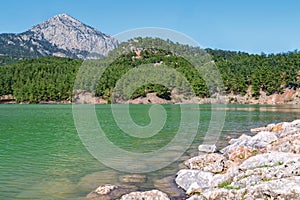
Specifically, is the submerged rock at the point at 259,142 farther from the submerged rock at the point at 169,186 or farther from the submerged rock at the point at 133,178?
the submerged rock at the point at 133,178

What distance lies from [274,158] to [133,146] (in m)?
18.2

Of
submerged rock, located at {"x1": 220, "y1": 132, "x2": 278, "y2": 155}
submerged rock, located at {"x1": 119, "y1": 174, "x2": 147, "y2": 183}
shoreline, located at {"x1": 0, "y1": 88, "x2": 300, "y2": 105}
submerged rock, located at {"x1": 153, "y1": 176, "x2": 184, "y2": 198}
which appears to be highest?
shoreline, located at {"x1": 0, "y1": 88, "x2": 300, "y2": 105}

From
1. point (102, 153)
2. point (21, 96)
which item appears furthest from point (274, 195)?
point (21, 96)

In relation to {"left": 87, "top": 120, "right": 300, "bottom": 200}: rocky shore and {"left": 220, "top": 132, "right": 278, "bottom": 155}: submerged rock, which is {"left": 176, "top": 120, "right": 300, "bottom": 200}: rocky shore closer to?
{"left": 87, "top": 120, "right": 300, "bottom": 200}: rocky shore

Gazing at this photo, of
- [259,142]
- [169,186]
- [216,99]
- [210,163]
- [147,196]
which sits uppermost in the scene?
[216,99]

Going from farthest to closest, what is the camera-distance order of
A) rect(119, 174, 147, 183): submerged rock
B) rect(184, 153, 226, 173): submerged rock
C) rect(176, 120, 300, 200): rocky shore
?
rect(184, 153, 226, 173): submerged rock < rect(119, 174, 147, 183): submerged rock < rect(176, 120, 300, 200): rocky shore

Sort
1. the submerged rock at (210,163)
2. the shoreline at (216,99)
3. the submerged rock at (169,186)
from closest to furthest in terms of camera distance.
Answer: the submerged rock at (169,186), the submerged rock at (210,163), the shoreline at (216,99)

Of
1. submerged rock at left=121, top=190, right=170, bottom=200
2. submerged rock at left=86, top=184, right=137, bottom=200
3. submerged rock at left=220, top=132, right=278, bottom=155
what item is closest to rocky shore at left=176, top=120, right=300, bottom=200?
submerged rock at left=121, top=190, right=170, bottom=200

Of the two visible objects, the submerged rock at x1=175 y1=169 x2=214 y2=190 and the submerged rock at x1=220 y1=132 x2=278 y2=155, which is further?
A: the submerged rock at x1=220 y1=132 x2=278 y2=155

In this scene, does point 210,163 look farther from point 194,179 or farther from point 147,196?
point 147,196

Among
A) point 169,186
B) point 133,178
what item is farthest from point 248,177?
point 133,178

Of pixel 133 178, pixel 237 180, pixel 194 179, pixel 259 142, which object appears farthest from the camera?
pixel 259 142

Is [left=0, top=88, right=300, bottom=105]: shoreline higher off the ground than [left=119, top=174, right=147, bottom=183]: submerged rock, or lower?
higher

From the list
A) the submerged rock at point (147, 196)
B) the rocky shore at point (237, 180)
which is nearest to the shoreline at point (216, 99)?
the rocky shore at point (237, 180)
